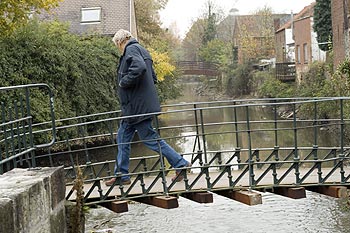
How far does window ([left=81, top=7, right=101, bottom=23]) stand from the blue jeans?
2709 cm

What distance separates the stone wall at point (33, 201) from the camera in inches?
180

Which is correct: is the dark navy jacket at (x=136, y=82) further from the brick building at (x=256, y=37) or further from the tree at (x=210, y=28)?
the tree at (x=210, y=28)

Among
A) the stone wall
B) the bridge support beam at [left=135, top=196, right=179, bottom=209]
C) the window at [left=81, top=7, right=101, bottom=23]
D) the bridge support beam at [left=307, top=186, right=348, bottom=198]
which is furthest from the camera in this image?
the window at [left=81, top=7, right=101, bottom=23]

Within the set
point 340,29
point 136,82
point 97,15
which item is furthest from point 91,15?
point 136,82

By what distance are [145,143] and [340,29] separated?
76.7ft

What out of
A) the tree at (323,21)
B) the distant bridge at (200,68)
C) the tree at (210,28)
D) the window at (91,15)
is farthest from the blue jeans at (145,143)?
the tree at (210,28)

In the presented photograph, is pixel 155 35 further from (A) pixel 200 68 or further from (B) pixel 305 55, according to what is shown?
(A) pixel 200 68

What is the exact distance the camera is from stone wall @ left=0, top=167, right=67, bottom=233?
4574mm

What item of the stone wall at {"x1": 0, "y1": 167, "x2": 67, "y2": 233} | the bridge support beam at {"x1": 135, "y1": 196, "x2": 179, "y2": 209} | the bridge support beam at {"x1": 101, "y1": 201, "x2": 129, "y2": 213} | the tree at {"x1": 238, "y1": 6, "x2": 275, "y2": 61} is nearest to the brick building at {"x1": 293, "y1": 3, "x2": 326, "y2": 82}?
the tree at {"x1": 238, "y1": 6, "x2": 275, "y2": 61}

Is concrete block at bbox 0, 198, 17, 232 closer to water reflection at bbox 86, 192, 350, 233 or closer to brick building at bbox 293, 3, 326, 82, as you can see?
water reflection at bbox 86, 192, 350, 233

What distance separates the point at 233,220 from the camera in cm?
1352

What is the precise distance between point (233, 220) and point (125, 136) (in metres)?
6.10

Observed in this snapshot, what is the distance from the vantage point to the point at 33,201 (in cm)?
508

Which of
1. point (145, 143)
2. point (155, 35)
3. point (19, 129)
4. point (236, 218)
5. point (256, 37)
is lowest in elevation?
point (236, 218)
